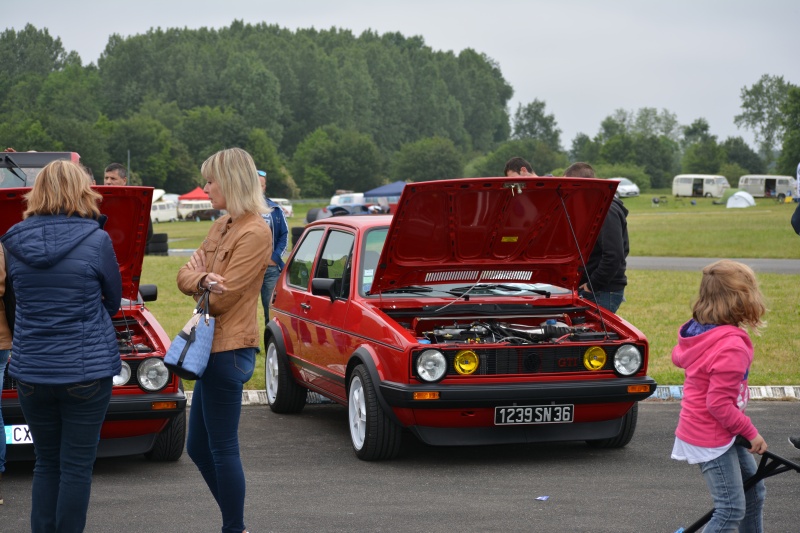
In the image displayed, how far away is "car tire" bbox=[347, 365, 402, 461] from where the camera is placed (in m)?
7.41

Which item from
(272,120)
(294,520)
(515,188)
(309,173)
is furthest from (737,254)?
(272,120)

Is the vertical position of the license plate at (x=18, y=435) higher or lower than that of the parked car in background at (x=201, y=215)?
higher

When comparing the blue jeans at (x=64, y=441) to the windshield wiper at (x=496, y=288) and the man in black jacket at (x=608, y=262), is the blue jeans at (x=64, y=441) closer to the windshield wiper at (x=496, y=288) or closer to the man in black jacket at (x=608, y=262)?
the windshield wiper at (x=496, y=288)

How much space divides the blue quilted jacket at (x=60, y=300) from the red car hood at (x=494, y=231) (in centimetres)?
281

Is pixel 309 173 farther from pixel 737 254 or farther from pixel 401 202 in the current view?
pixel 401 202

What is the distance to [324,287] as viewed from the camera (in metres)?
8.14

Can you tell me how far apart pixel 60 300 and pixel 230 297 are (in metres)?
0.72

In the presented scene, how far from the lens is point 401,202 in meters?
7.37

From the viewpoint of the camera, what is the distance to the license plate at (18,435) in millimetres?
6914

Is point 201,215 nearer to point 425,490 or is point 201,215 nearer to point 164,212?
point 164,212

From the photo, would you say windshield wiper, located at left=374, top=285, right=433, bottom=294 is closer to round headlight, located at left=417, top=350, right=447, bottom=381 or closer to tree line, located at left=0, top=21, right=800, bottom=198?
round headlight, located at left=417, top=350, right=447, bottom=381

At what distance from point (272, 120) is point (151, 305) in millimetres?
139546

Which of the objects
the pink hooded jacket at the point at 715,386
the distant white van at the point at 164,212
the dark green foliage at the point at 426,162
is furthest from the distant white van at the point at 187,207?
the pink hooded jacket at the point at 715,386

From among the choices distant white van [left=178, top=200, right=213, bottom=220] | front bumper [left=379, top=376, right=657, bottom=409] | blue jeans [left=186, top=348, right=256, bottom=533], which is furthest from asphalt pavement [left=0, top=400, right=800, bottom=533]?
distant white van [left=178, top=200, right=213, bottom=220]
